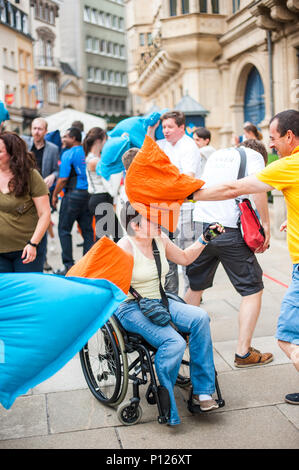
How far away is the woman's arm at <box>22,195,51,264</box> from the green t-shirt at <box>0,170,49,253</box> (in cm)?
5

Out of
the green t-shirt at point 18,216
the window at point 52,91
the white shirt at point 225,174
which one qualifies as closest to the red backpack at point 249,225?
the white shirt at point 225,174

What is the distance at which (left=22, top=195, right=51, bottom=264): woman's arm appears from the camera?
14.0 ft

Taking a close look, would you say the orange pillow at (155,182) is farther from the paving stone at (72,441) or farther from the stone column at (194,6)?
the stone column at (194,6)

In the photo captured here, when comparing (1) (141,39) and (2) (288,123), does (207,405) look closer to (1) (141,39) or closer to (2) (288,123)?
(2) (288,123)

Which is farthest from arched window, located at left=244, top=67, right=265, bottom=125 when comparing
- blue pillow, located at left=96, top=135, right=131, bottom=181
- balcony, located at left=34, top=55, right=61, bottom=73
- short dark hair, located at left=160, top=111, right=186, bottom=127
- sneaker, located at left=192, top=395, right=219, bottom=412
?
balcony, located at left=34, top=55, right=61, bottom=73

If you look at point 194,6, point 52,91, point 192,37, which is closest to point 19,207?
point 192,37

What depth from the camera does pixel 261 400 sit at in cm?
377

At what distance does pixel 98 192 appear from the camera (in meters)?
7.05

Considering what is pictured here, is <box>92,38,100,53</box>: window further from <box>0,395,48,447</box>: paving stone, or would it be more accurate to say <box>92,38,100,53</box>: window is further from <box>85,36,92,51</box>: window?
<box>0,395,48,447</box>: paving stone

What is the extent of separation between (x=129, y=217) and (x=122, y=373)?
0.98m

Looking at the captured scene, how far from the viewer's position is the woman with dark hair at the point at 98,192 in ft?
23.0

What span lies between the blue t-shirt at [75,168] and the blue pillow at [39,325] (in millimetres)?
4731
